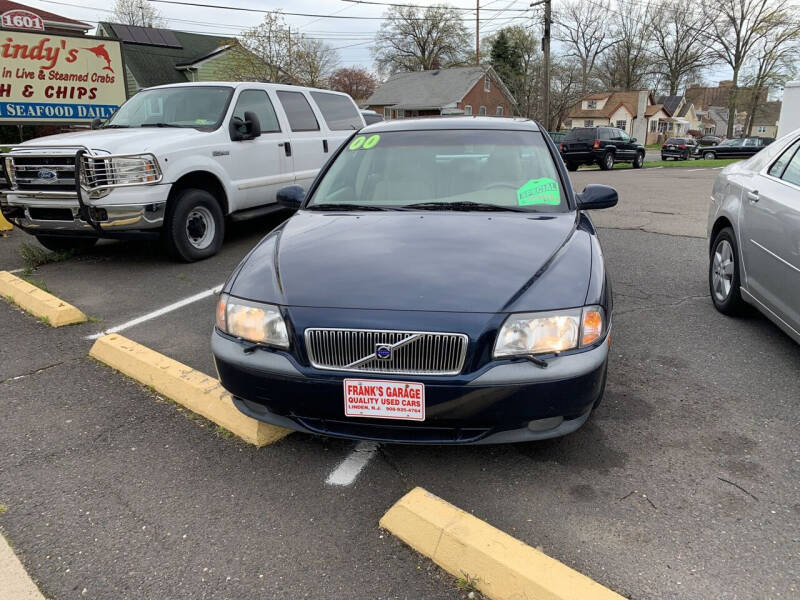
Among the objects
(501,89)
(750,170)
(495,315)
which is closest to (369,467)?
(495,315)

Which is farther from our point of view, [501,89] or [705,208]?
[501,89]

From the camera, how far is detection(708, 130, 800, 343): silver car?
3.59 metres

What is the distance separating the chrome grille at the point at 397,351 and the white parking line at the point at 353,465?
0.57 meters

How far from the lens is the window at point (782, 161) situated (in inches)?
159

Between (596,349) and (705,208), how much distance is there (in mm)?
9719

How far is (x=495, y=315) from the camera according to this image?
241cm

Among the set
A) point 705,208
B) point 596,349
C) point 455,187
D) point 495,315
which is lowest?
point 705,208

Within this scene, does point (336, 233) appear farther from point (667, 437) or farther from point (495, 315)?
point (667, 437)

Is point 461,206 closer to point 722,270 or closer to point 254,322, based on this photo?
point 254,322

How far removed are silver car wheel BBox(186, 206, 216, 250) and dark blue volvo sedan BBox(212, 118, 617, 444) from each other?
3.76m

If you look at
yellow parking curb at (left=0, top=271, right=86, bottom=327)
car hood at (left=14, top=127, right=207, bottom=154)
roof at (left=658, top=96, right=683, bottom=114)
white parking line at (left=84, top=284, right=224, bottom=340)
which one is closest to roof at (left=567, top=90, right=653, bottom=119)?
roof at (left=658, top=96, right=683, bottom=114)

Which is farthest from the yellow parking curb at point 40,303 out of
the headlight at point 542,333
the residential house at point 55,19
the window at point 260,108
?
the residential house at point 55,19

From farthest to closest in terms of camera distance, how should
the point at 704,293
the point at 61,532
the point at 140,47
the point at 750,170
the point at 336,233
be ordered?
the point at 140,47 → the point at 704,293 → the point at 750,170 → the point at 336,233 → the point at 61,532

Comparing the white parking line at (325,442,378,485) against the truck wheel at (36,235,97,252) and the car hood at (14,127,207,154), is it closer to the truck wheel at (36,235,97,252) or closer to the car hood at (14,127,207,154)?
the car hood at (14,127,207,154)
